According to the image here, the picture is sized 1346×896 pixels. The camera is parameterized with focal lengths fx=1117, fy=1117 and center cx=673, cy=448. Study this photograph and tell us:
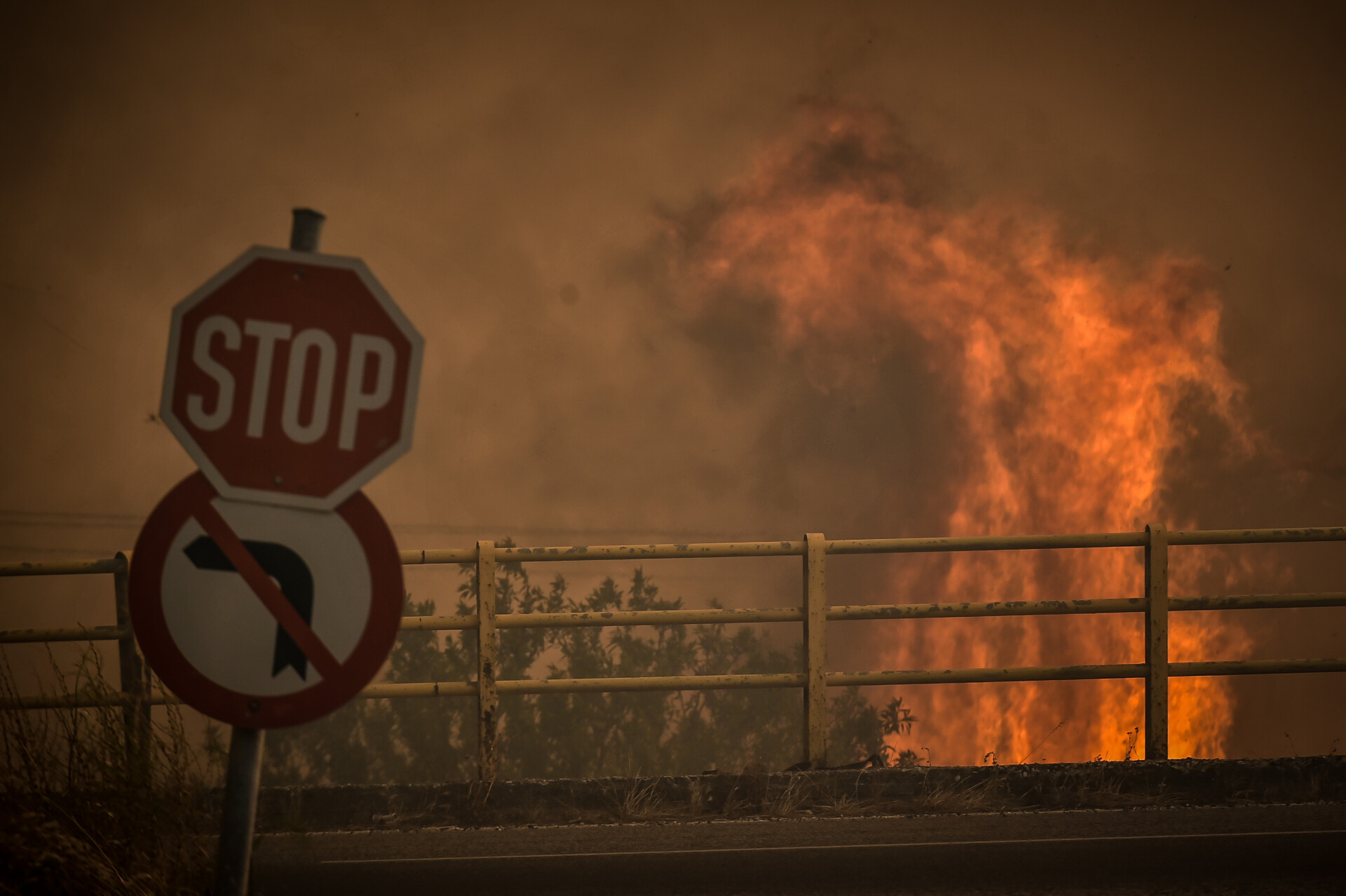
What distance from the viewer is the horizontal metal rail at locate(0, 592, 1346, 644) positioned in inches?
242

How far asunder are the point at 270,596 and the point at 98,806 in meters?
1.85

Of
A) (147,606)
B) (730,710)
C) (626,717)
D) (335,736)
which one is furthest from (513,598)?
(147,606)

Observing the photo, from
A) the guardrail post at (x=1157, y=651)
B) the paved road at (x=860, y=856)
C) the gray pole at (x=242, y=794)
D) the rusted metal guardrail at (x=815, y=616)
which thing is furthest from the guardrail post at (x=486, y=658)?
the guardrail post at (x=1157, y=651)

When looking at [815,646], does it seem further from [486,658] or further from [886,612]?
[486,658]

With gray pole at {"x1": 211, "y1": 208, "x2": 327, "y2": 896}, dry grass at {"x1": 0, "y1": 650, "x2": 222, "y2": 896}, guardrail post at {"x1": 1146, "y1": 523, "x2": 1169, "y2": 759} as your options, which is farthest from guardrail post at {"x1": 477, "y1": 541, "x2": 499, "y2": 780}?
guardrail post at {"x1": 1146, "y1": 523, "x2": 1169, "y2": 759}

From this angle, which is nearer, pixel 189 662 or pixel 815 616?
pixel 189 662

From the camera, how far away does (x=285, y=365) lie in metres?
2.56

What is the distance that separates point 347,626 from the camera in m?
2.53

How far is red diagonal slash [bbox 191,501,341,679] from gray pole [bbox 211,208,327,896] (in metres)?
0.23

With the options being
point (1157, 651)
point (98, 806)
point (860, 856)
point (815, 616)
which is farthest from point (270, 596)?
point (1157, 651)

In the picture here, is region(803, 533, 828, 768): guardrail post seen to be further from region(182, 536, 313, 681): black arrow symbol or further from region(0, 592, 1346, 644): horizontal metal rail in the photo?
region(182, 536, 313, 681): black arrow symbol

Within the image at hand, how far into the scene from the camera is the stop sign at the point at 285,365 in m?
2.54

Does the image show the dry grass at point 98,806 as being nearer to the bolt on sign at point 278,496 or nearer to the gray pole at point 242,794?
the gray pole at point 242,794

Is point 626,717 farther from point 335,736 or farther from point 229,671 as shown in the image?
point 229,671
